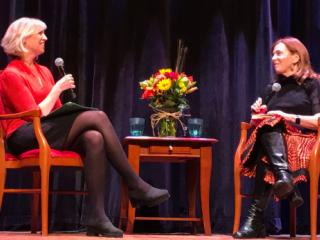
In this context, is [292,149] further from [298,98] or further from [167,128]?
[167,128]

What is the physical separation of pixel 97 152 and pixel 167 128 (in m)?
0.82

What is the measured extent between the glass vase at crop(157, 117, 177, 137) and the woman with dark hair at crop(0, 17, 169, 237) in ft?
2.24

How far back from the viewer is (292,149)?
3.34 metres

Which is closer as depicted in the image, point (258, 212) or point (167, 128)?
point (258, 212)

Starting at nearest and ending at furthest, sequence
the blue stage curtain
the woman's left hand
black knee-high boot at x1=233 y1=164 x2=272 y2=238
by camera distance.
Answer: black knee-high boot at x1=233 y1=164 x2=272 y2=238 < the woman's left hand < the blue stage curtain

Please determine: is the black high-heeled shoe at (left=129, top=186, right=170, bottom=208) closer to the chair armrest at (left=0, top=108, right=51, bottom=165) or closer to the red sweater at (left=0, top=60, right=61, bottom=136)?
the chair armrest at (left=0, top=108, right=51, bottom=165)

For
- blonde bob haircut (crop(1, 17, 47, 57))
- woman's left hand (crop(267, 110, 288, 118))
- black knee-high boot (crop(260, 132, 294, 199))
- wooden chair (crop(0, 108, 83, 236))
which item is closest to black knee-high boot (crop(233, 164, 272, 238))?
black knee-high boot (crop(260, 132, 294, 199))

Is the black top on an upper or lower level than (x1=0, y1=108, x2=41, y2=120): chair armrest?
upper

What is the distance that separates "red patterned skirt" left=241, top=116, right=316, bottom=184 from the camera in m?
3.29

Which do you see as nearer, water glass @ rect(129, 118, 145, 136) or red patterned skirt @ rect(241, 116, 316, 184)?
red patterned skirt @ rect(241, 116, 316, 184)

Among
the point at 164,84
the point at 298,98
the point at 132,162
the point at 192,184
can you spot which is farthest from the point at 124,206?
the point at 298,98

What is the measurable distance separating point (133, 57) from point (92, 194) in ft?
4.50

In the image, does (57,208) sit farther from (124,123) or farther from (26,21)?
(26,21)

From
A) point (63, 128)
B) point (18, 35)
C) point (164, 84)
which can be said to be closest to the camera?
point (63, 128)
